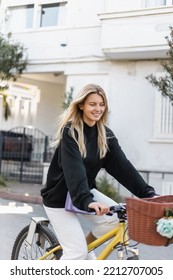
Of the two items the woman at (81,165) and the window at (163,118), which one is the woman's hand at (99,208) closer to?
the woman at (81,165)

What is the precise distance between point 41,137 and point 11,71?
8.33 feet

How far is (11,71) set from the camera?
12.8 meters

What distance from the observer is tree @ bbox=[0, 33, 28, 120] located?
12.0m

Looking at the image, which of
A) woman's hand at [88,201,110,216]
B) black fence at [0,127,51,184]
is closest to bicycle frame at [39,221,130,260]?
woman's hand at [88,201,110,216]

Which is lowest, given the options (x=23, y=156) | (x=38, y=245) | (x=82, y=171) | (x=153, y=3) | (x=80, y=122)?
(x=38, y=245)

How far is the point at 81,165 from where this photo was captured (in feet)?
8.86

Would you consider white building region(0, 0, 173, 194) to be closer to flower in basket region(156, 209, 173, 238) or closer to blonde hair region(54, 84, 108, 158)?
blonde hair region(54, 84, 108, 158)

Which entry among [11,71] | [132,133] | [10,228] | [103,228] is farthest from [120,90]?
[103,228]

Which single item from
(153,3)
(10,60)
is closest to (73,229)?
(153,3)

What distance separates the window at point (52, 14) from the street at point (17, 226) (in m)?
6.58

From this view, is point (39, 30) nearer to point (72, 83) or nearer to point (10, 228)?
point (72, 83)

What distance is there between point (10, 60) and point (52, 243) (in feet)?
32.2

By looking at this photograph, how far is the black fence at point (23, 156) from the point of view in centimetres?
1244

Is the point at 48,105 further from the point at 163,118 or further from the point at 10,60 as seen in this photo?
the point at 163,118
